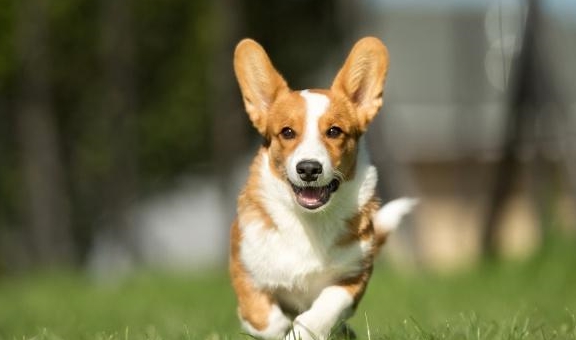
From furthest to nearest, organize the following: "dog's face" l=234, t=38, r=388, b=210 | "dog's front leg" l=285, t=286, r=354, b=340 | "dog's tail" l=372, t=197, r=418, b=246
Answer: "dog's tail" l=372, t=197, r=418, b=246, "dog's face" l=234, t=38, r=388, b=210, "dog's front leg" l=285, t=286, r=354, b=340

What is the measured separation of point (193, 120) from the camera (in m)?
27.3

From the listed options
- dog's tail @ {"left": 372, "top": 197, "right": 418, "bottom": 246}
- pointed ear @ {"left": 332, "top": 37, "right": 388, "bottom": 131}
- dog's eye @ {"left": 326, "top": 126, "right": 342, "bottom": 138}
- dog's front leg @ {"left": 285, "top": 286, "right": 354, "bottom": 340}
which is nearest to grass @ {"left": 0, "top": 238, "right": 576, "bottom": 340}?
dog's front leg @ {"left": 285, "top": 286, "right": 354, "bottom": 340}

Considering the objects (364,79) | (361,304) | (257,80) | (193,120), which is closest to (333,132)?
(364,79)

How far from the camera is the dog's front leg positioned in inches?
225

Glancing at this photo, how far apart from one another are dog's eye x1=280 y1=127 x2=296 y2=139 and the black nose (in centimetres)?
33

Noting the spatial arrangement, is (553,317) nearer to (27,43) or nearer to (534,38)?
(534,38)

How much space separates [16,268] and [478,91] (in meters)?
11.6

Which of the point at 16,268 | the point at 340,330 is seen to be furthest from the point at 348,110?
the point at 16,268

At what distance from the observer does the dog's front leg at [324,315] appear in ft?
18.8

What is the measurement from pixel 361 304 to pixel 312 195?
5.55 meters

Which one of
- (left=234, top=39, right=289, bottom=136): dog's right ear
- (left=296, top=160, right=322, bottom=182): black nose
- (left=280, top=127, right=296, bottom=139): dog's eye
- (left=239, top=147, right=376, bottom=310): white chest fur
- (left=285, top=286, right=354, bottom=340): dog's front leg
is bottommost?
(left=285, top=286, right=354, bottom=340): dog's front leg

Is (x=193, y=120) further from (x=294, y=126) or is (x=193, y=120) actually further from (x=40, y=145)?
(x=294, y=126)

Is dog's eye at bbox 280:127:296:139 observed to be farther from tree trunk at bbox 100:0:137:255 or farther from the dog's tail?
tree trunk at bbox 100:0:137:255

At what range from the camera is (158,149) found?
92.2ft
